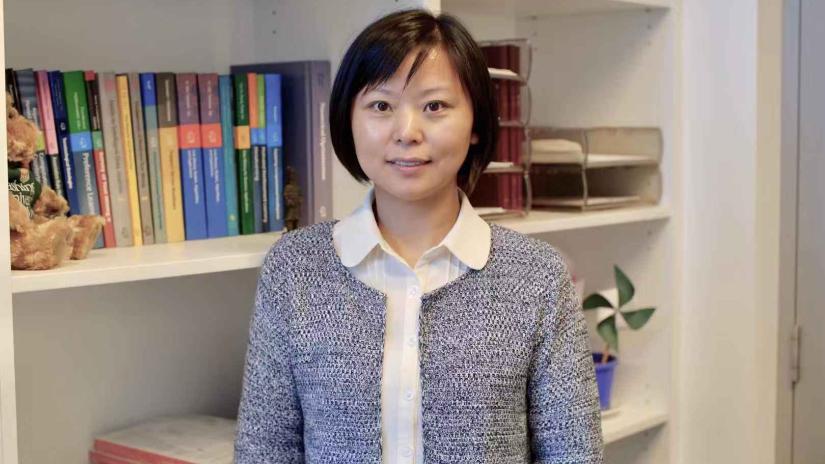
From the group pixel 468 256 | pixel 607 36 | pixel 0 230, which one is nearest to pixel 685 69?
pixel 607 36

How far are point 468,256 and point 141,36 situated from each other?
21.1 inches

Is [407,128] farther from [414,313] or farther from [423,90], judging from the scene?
[414,313]

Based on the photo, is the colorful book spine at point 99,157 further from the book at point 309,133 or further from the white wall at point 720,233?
the white wall at point 720,233

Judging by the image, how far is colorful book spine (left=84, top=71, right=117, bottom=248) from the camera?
49.1 inches

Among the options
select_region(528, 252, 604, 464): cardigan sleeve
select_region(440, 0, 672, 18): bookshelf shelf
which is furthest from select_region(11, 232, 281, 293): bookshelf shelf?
select_region(440, 0, 672, 18): bookshelf shelf

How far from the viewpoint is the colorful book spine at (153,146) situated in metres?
1.29

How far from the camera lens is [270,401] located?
120 centimetres

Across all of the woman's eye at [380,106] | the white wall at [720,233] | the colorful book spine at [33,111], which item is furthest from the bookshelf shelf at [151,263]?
the white wall at [720,233]

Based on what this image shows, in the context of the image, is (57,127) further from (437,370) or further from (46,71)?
(437,370)

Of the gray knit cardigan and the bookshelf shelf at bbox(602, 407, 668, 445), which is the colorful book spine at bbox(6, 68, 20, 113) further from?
the bookshelf shelf at bbox(602, 407, 668, 445)

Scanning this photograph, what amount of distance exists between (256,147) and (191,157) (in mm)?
87

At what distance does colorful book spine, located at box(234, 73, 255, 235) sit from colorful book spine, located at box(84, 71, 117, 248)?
0.17 metres

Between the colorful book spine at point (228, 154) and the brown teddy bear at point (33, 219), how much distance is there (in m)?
0.22

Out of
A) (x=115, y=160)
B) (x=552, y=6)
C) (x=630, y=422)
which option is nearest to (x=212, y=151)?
(x=115, y=160)
